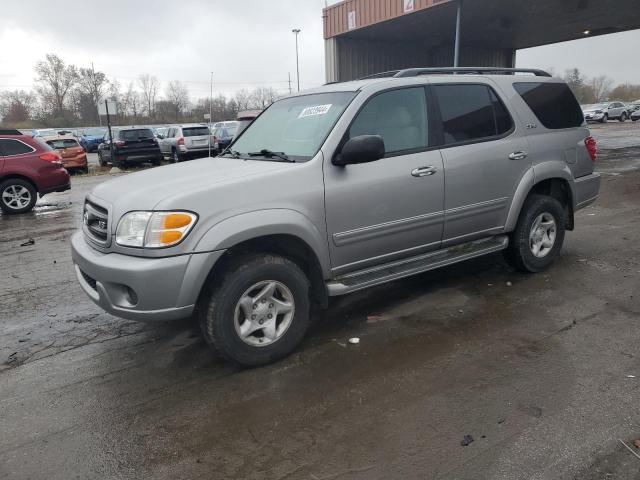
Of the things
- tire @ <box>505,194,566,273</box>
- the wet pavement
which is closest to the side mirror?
the wet pavement

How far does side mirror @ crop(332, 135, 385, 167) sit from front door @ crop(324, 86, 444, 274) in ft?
0.40

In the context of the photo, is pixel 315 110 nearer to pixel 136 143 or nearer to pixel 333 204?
pixel 333 204

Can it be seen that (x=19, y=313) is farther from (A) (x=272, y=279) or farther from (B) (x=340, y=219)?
(B) (x=340, y=219)

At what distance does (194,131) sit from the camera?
21906mm

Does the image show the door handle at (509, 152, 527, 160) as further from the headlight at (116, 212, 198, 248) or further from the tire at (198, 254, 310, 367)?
the headlight at (116, 212, 198, 248)

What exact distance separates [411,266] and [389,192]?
2.26 ft

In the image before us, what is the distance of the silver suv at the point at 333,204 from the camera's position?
3256mm

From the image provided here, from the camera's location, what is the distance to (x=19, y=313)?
15.7 ft

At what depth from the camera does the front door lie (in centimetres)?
379

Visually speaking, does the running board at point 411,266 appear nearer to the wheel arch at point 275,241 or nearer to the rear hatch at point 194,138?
the wheel arch at point 275,241

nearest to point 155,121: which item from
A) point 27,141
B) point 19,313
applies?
point 27,141

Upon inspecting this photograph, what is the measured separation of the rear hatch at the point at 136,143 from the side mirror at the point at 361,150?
18367 millimetres

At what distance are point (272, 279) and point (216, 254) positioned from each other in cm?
45

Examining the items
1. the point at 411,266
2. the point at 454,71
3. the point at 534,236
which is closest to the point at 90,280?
the point at 411,266
